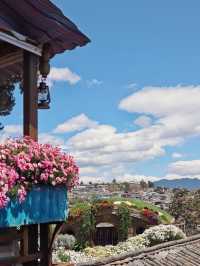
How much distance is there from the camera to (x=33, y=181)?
6418mm

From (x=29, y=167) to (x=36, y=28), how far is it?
200 centimetres

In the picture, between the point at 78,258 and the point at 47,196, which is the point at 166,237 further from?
the point at 47,196

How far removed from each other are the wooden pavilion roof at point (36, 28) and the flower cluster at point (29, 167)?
1329 mm

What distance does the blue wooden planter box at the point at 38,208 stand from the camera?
6.13 m

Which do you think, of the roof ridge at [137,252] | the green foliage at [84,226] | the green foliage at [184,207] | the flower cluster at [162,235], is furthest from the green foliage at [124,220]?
the green foliage at [184,207]

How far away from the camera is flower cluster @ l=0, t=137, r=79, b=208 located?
602 cm

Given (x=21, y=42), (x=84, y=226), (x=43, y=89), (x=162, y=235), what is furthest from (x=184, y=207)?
(x=21, y=42)

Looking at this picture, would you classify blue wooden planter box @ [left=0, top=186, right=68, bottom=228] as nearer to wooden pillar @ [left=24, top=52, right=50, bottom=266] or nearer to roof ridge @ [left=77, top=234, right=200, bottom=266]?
wooden pillar @ [left=24, top=52, right=50, bottom=266]

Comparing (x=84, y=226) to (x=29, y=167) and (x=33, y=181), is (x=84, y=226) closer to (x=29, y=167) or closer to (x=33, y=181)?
(x=33, y=181)

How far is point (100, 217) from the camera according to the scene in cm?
3288

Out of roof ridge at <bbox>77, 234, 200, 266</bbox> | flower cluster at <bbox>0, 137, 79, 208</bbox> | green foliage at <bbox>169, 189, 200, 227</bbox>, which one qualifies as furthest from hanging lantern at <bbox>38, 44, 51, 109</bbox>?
green foliage at <bbox>169, 189, 200, 227</bbox>

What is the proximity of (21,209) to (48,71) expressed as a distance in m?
2.32

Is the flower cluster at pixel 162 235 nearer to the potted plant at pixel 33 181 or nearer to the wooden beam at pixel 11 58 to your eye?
the wooden beam at pixel 11 58

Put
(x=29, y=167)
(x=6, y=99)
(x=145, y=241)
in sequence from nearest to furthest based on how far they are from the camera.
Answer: (x=29, y=167) < (x=6, y=99) < (x=145, y=241)
